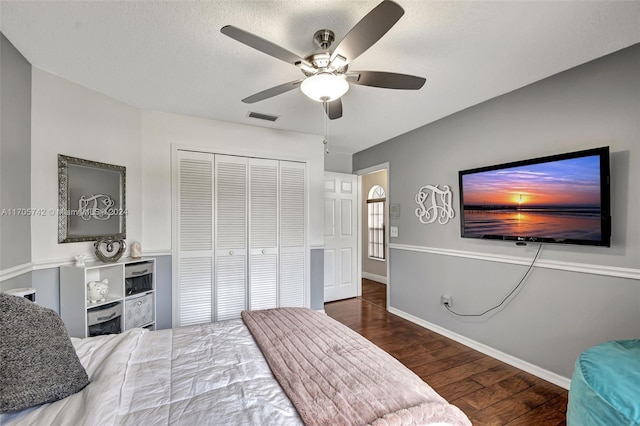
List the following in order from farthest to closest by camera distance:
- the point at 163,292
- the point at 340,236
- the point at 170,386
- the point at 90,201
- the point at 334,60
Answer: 1. the point at 340,236
2. the point at 163,292
3. the point at 90,201
4. the point at 334,60
5. the point at 170,386

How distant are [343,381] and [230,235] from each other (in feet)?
8.21

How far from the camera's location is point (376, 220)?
6.09 m

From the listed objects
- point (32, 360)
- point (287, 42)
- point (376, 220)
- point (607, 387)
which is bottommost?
point (607, 387)

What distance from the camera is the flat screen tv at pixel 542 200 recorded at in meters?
2.02

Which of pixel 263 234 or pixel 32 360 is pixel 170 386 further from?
pixel 263 234

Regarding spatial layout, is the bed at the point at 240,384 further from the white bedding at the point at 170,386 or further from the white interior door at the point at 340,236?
the white interior door at the point at 340,236

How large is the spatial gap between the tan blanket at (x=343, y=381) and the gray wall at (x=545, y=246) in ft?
5.92

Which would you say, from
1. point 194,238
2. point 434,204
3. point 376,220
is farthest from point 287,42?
point 376,220

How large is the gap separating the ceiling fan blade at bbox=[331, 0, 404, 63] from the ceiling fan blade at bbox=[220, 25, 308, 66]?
24 cm

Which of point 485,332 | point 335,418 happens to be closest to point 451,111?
point 485,332

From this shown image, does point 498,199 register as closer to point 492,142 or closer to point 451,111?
point 492,142

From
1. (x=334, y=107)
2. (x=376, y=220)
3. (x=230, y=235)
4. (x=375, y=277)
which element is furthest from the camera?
(x=376, y=220)

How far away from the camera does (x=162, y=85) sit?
242cm

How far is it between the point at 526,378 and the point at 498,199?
61.5 inches
